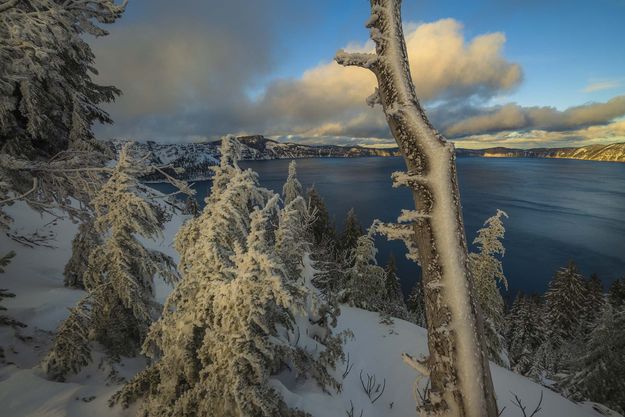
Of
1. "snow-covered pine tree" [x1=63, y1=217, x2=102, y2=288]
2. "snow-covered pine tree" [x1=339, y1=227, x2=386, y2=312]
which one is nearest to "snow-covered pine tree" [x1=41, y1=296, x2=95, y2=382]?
"snow-covered pine tree" [x1=63, y1=217, x2=102, y2=288]

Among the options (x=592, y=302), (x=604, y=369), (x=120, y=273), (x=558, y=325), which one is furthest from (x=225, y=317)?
(x=592, y=302)

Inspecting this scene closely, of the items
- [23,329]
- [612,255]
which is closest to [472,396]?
[23,329]

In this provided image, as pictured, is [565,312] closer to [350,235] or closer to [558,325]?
[558,325]

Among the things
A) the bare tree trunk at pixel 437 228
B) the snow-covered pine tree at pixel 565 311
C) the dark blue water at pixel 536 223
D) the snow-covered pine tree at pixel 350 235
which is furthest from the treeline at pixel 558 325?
the bare tree trunk at pixel 437 228

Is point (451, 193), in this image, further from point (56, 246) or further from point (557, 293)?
point (557, 293)

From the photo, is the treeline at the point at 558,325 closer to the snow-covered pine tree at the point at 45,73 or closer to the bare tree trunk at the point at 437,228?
the bare tree trunk at the point at 437,228

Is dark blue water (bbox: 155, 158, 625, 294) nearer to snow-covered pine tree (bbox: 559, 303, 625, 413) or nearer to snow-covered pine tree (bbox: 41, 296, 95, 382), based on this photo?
snow-covered pine tree (bbox: 559, 303, 625, 413)

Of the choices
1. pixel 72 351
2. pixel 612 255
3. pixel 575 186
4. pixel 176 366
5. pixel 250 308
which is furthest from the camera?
pixel 575 186

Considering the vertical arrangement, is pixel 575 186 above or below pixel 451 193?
below
